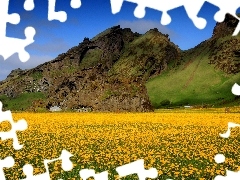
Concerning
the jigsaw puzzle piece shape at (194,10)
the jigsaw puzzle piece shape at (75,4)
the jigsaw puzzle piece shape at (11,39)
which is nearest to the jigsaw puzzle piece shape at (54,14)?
the jigsaw puzzle piece shape at (75,4)

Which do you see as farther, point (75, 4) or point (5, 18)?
point (5, 18)

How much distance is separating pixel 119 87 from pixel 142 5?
8031cm

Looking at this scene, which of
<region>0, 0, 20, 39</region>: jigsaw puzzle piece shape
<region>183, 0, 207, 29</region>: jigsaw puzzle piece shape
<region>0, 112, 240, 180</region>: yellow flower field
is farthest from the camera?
<region>0, 112, 240, 180</region>: yellow flower field

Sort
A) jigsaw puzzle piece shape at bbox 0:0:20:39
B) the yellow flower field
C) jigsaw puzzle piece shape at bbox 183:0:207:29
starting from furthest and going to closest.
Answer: the yellow flower field < jigsaw puzzle piece shape at bbox 0:0:20:39 < jigsaw puzzle piece shape at bbox 183:0:207:29

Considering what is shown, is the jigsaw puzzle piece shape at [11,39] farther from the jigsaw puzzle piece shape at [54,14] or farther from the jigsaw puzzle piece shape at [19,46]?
the jigsaw puzzle piece shape at [54,14]

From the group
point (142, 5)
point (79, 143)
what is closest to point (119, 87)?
point (79, 143)

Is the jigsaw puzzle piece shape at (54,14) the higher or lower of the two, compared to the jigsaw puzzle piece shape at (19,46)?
higher

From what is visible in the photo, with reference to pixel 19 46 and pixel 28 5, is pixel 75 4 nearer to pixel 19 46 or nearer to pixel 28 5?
pixel 28 5

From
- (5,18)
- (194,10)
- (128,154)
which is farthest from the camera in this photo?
(128,154)

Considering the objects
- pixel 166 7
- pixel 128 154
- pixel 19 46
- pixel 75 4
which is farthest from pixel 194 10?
pixel 128 154

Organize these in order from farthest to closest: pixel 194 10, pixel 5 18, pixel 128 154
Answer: pixel 128 154 < pixel 5 18 < pixel 194 10

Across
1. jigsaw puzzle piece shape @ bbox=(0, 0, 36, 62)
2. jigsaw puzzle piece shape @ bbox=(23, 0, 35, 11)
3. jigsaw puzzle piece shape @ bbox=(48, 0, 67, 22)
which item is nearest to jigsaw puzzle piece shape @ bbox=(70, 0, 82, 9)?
jigsaw puzzle piece shape @ bbox=(48, 0, 67, 22)

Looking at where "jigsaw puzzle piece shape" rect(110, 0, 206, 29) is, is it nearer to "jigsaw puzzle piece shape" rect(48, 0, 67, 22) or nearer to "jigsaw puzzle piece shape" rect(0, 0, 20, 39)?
"jigsaw puzzle piece shape" rect(48, 0, 67, 22)

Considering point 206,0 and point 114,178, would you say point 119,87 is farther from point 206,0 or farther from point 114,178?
point 206,0
